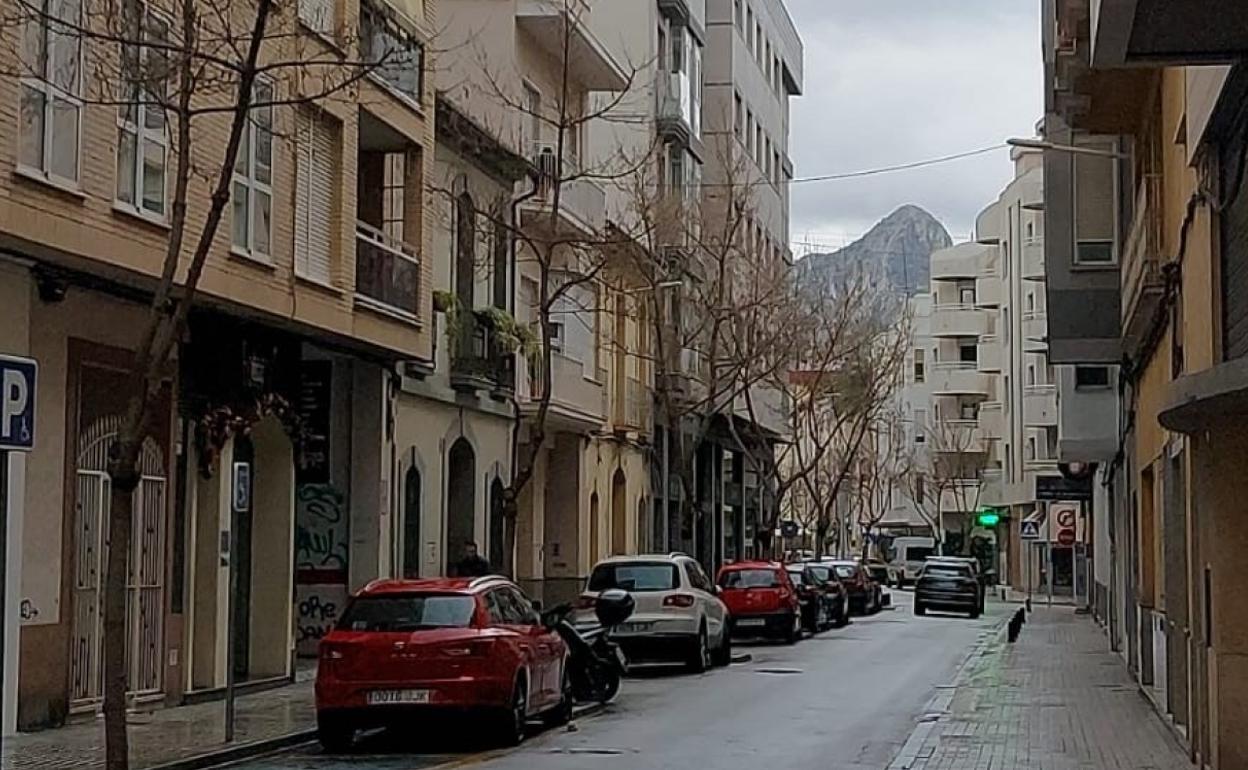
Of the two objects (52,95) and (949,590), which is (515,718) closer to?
(52,95)

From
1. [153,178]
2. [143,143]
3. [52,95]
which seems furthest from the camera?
[153,178]

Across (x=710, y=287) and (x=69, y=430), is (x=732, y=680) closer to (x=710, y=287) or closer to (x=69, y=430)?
(x=69, y=430)

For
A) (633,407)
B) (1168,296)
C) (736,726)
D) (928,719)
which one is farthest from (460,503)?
(1168,296)

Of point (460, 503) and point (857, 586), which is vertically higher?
point (460, 503)

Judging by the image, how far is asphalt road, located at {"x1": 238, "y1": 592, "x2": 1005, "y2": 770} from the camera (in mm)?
18094

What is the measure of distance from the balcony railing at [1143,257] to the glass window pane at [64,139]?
11097 millimetres

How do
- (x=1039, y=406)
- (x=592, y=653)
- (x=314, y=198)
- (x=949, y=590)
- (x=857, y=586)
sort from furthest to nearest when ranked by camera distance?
(x=1039, y=406), (x=949, y=590), (x=857, y=586), (x=314, y=198), (x=592, y=653)

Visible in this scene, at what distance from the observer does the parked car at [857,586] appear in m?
55.1

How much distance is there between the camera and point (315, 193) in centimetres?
2544

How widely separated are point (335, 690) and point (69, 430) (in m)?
4.10

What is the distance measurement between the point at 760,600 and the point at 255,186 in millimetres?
18503

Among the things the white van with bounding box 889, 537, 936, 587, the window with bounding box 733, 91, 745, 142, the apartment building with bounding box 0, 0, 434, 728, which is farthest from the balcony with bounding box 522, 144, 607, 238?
the white van with bounding box 889, 537, 936, 587

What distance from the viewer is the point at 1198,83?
52.4 ft

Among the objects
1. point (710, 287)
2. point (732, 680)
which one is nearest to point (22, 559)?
point (732, 680)
